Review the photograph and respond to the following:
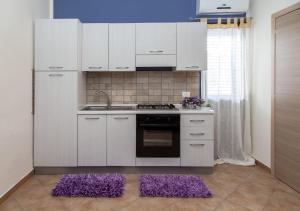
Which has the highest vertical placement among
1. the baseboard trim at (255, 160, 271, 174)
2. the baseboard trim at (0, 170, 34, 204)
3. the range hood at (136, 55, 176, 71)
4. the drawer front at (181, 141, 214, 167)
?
the range hood at (136, 55, 176, 71)

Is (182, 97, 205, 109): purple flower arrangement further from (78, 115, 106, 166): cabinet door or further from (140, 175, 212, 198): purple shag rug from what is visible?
(78, 115, 106, 166): cabinet door

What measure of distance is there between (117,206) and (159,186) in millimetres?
585

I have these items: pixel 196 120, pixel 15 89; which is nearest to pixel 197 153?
pixel 196 120

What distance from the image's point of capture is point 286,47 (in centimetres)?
310

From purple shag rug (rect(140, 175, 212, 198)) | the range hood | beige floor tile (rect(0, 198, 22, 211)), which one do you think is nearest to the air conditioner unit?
the range hood

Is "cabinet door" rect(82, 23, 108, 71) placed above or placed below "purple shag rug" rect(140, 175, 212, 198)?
above

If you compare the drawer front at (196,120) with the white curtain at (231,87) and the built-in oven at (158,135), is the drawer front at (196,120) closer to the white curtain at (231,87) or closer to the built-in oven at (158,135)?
the built-in oven at (158,135)

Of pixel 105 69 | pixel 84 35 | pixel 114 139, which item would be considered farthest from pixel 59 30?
pixel 114 139

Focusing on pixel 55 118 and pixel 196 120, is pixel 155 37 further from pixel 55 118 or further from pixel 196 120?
pixel 55 118

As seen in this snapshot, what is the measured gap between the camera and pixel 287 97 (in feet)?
10.1

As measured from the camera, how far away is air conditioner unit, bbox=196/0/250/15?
3.94m

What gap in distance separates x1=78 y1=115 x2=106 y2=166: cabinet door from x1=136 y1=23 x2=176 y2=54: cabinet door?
1166 millimetres

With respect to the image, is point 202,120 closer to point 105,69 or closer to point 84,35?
point 105,69

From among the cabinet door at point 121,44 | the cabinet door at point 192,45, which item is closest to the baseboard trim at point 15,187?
the cabinet door at point 121,44
